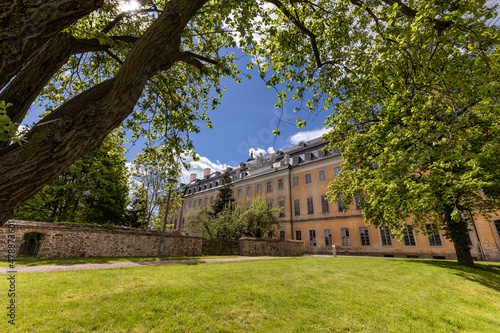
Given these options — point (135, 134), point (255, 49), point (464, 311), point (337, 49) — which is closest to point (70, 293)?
point (135, 134)

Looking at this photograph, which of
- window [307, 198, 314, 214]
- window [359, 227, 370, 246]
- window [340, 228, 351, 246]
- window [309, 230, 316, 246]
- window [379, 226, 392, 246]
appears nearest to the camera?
window [379, 226, 392, 246]

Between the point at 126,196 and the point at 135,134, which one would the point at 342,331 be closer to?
the point at 135,134

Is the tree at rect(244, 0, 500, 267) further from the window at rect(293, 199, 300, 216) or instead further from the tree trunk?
the window at rect(293, 199, 300, 216)

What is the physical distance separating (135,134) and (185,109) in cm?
210

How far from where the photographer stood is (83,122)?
6.59 feet

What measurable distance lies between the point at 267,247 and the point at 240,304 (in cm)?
1521

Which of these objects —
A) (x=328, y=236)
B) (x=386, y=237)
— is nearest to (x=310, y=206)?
(x=328, y=236)

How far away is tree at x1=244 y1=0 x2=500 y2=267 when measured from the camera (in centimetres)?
341

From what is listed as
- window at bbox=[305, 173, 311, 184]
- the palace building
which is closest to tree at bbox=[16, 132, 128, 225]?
the palace building

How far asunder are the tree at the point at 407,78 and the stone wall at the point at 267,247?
9518 mm

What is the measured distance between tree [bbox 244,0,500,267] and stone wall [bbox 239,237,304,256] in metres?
9.52

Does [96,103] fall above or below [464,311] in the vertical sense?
above

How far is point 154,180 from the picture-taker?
80.3 feet

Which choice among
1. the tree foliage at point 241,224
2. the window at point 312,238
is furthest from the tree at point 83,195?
the window at point 312,238
